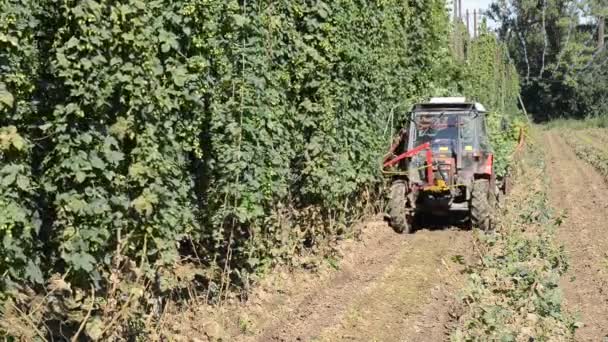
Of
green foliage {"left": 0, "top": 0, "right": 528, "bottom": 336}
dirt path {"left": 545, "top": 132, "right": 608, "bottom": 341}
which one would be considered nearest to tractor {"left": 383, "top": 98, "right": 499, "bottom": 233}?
green foliage {"left": 0, "top": 0, "right": 528, "bottom": 336}

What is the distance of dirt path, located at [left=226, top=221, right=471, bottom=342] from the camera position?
284 inches

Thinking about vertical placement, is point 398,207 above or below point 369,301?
above

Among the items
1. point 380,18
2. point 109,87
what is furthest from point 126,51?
point 380,18

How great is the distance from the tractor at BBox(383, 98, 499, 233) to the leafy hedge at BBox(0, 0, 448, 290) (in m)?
1.43

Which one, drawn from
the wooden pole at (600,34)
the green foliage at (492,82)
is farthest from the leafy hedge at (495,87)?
the wooden pole at (600,34)

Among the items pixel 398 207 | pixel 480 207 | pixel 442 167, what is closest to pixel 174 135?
pixel 398 207

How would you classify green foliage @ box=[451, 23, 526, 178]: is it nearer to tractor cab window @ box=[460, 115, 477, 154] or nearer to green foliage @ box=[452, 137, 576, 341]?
tractor cab window @ box=[460, 115, 477, 154]

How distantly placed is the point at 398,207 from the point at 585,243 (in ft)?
9.41

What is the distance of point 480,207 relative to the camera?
1216 centimetres

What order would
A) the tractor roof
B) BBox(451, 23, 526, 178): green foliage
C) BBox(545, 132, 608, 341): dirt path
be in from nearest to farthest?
BBox(545, 132, 608, 341): dirt path → the tractor roof → BBox(451, 23, 526, 178): green foliage

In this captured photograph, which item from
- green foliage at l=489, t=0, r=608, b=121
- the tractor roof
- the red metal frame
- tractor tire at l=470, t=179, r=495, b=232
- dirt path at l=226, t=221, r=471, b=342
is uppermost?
green foliage at l=489, t=0, r=608, b=121

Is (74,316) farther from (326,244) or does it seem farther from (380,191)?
(380,191)

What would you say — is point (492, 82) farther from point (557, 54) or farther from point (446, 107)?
point (557, 54)

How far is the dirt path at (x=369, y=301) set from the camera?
7215mm
